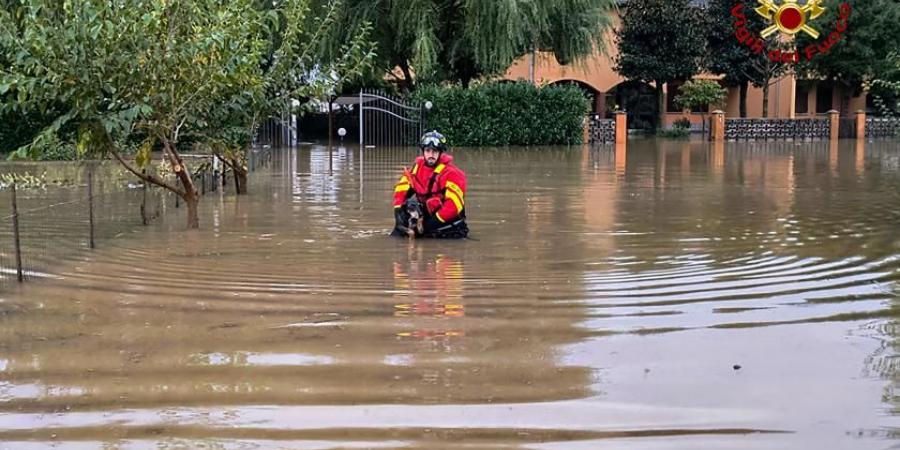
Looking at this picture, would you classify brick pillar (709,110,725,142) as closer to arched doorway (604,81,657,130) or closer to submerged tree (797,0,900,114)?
submerged tree (797,0,900,114)

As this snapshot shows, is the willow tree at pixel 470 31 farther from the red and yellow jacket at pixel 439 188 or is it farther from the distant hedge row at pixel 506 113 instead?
the red and yellow jacket at pixel 439 188

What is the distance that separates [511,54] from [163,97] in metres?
20.4

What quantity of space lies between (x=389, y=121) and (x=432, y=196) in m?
22.2

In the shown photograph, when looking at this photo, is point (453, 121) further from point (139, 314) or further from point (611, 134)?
point (139, 314)

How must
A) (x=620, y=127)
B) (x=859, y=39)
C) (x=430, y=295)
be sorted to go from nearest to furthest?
1. (x=430, y=295)
2. (x=620, y=127)
3. (x=859, y=39)

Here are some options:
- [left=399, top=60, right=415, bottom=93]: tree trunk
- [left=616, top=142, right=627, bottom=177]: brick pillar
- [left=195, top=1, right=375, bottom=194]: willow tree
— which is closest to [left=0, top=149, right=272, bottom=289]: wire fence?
[left=195, top=1, right=375, bottom=194]: willow tree

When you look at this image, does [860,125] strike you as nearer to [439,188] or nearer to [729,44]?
[729,44]

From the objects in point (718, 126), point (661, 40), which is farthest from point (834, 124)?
point (661, 40)

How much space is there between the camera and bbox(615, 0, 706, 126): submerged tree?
130 feet

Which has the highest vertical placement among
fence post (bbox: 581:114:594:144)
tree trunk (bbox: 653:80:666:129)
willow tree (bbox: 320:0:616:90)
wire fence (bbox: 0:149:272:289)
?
willow tree (bbox: 320:0:616:90)

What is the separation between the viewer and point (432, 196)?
9.69 m

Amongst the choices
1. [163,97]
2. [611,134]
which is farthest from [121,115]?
[611,134]

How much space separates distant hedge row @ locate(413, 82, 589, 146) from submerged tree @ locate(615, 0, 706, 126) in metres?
9.86

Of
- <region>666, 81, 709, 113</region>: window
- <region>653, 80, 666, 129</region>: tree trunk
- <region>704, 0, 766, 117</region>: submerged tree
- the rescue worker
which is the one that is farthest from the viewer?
<region>666, 81, 709, 113</region>: window
